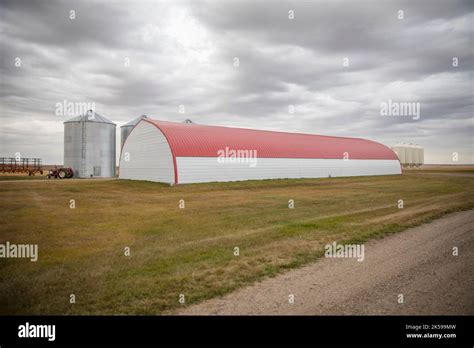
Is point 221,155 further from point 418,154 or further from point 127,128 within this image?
point 418,154

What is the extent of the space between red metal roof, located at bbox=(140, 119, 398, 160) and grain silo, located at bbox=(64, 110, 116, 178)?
11972 millimetres

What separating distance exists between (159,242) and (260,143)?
107 feet

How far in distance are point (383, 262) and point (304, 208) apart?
981cm

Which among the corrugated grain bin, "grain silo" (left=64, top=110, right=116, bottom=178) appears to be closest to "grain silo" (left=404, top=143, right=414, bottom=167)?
the corrugated grain bin

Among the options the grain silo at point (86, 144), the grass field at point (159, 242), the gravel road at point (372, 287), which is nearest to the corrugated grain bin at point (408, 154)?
the grass field at point (159, 242)

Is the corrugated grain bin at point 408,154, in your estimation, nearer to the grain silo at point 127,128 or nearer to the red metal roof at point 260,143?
the red metal roof at point 260,143

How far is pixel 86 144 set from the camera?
4353 centimetres

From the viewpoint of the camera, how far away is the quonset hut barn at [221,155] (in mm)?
32656

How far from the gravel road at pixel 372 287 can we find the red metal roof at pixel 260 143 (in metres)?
25.2

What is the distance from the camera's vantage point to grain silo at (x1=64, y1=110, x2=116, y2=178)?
43.5 m

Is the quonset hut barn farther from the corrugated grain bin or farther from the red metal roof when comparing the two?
the corrugated grain bin

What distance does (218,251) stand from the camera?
9617 millimetres
